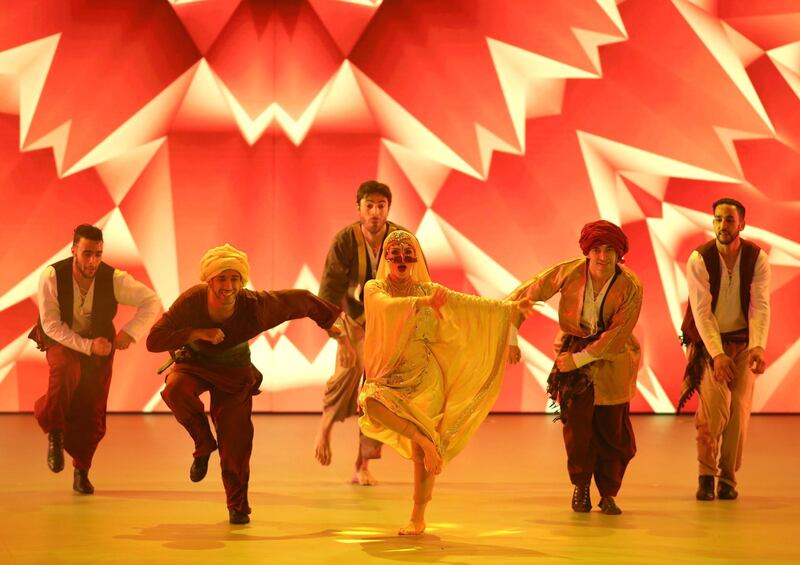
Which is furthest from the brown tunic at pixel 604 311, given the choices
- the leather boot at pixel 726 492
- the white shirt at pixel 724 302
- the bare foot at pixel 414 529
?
the bare foot at pixel 414 529

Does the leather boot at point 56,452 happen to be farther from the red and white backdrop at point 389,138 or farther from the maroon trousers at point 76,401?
the red and white backdrop at point 389,138

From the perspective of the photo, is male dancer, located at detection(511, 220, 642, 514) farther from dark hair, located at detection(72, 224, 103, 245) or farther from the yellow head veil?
dark hair, located at detection(72, 224, 103, 245)

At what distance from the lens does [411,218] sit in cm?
925

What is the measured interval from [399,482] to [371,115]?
12.4 feet

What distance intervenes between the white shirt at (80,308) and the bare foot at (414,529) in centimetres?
193

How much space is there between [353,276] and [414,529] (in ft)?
6.56

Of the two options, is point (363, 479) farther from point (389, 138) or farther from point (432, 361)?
point (389, 138)

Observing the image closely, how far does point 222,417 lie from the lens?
500 cm

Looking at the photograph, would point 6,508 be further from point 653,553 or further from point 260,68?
point 260,68

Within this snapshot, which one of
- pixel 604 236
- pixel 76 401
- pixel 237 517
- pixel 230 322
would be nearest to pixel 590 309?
pixel 604 236

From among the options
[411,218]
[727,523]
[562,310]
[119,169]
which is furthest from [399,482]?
[119,169]

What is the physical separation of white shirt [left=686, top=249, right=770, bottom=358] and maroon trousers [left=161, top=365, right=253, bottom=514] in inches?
83.7

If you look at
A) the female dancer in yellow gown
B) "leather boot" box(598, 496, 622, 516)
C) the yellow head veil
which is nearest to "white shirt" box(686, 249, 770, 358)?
"leather boot" box(598, 496, 622, 516)

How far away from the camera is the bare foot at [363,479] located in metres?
6.04
